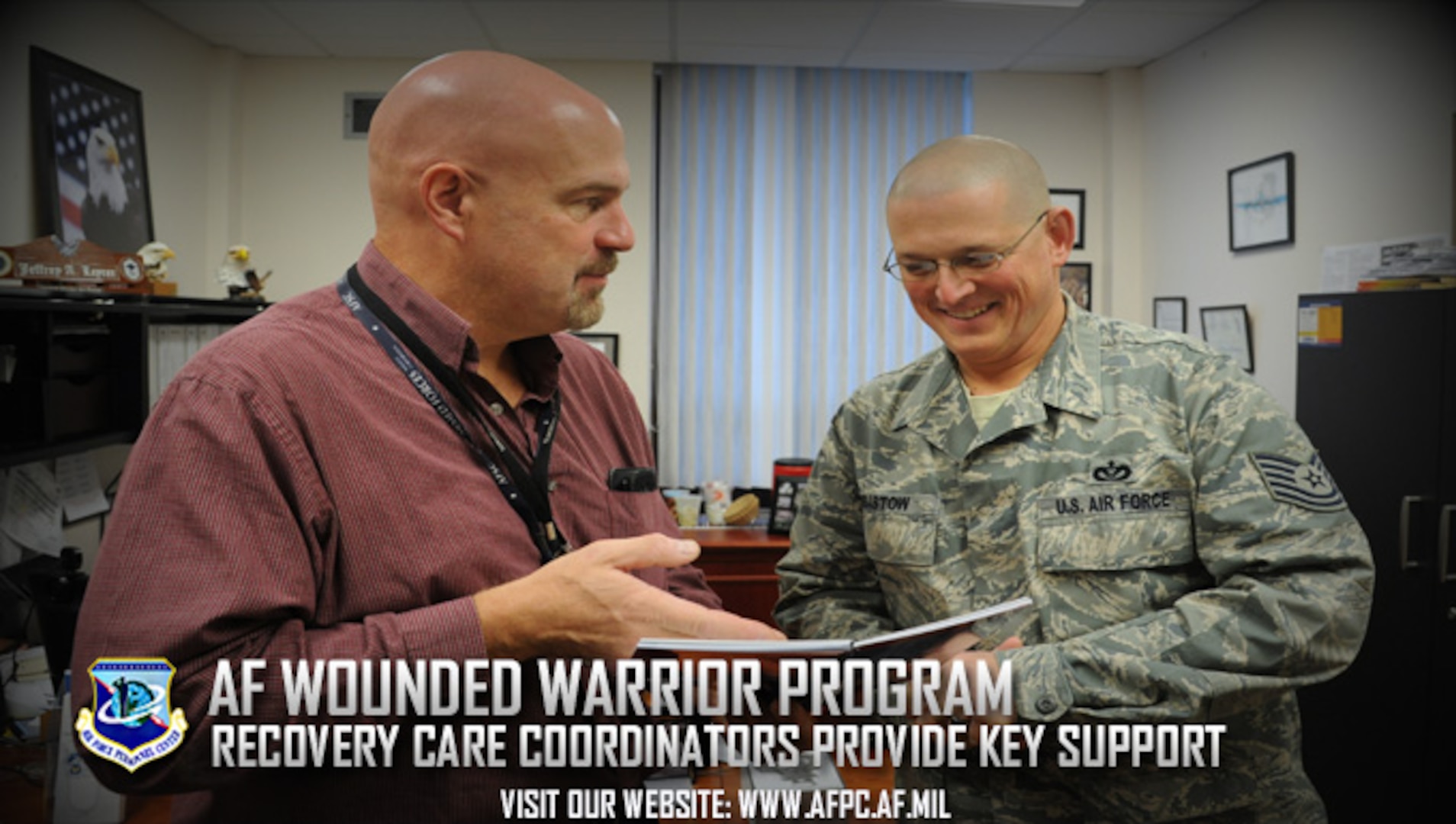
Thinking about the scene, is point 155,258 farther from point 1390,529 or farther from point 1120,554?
point 1390,529

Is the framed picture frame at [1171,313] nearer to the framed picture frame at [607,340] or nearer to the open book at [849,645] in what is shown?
the framed picture frame at [607,340]

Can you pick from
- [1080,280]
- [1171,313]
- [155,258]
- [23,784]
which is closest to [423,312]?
[23,784]

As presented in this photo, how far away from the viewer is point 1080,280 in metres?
5.04

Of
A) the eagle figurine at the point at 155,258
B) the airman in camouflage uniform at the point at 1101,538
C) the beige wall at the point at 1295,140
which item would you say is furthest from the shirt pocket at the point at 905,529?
the eagle figurine at the point at 155,258

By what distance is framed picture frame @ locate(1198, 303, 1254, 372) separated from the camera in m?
4.07

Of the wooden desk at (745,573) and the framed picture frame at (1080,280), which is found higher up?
the framed picture frame at (1080,280)

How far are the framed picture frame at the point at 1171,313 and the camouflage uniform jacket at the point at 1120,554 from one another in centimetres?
332

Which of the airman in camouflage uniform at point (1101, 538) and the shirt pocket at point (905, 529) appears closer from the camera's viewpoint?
the airman in camouflage uniform at point (1101, 538)

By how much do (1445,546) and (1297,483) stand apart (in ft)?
5.62

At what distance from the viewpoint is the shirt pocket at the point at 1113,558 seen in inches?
57.1

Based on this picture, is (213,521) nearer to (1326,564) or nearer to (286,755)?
(286,755)

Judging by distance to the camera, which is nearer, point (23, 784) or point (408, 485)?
point (408, 485)

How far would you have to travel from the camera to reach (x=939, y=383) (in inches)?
64.9

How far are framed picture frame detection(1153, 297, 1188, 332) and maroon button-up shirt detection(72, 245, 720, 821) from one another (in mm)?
4086
